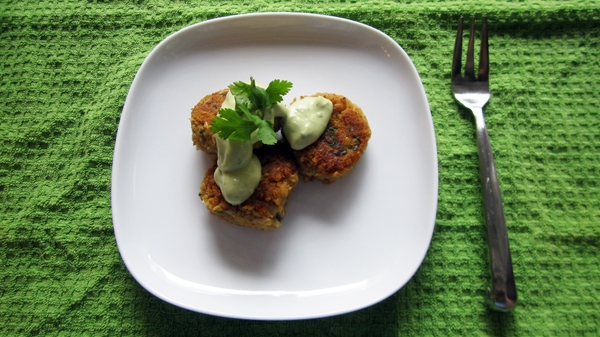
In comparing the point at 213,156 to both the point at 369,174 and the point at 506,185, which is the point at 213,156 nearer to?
the point at 369,174

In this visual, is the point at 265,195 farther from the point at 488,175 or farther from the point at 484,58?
the point at 484,58

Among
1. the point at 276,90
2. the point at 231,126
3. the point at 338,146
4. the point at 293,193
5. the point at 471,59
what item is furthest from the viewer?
the point at 471,59

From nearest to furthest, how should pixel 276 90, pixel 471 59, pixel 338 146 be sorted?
1. pixel 276 90
2. pixel 338 146
3. pixel 471 59

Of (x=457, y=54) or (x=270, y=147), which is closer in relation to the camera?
(x=270, y=147)

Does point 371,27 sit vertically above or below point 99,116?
above

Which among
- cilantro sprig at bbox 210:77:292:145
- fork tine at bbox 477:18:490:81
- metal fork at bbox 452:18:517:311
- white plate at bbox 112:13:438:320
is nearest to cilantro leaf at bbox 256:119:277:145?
cilantro sprig at bbox 210:77:292:145

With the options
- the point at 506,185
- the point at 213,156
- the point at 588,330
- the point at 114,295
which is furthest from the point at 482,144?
the point at 114,295

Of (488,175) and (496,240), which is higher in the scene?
(488,175)

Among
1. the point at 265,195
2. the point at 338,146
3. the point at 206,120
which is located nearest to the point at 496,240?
the point at 338,146
